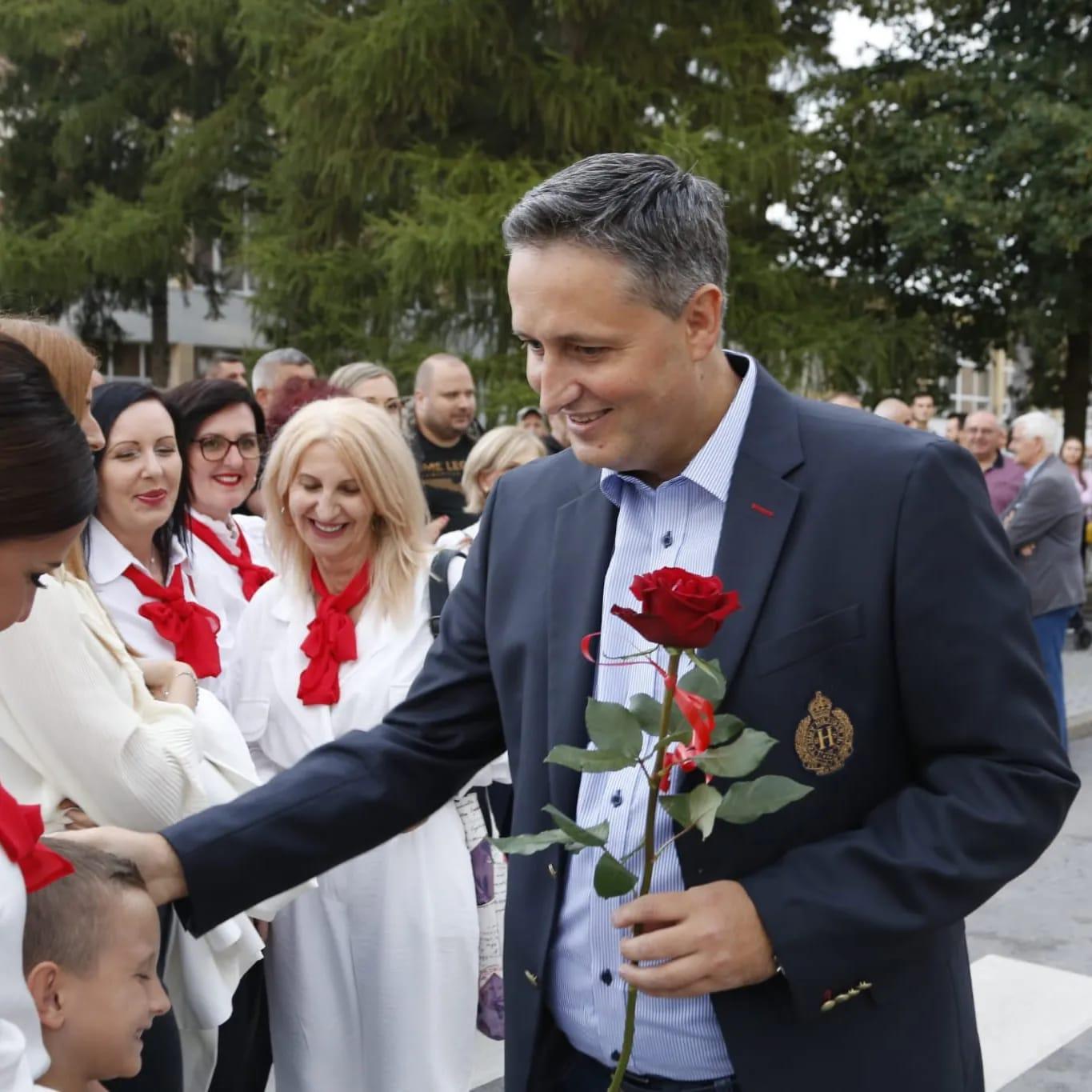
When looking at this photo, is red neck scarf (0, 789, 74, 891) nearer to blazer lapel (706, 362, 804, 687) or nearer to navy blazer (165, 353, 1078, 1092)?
navy blazer (165, 353, 1078, 1092)

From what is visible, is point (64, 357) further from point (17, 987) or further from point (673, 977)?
point (673, 977)

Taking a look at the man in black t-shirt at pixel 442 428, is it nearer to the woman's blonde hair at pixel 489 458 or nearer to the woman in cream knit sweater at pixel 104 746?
the woman's blonde hair at pixel 489 458

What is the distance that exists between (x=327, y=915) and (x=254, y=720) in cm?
53

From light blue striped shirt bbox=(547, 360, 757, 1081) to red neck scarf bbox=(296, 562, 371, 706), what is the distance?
5.40ft

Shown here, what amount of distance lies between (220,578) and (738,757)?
316cm

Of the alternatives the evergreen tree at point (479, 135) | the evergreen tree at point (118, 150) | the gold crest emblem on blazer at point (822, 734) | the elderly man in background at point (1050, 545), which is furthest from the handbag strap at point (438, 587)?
the evergreen tree at point (118, 150)

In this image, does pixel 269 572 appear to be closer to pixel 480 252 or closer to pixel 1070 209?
pixel 480 252

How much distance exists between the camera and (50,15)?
22.1 m

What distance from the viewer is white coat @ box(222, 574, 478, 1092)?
3.56m

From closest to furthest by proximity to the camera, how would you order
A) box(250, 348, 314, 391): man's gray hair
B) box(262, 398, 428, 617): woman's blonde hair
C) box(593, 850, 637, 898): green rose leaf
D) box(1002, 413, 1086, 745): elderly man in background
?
1. box(593, 850, 637, 898): green rose leaf
2. box(262, 398, 428, 617): woman's blonde hair
3. box(250, 348, 314, 391): man's gray hair
4. box(1002, 413, 1086, 745): elderly man in background

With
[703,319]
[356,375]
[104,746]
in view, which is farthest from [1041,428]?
[703,319]

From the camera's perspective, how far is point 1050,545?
9.74 metres

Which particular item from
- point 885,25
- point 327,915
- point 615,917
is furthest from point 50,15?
point 615,917

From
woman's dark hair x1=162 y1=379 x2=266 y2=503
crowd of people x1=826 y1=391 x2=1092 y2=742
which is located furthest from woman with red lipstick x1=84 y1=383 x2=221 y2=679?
crowd of people x1=826 y1=391 x2=1092 y2=742
